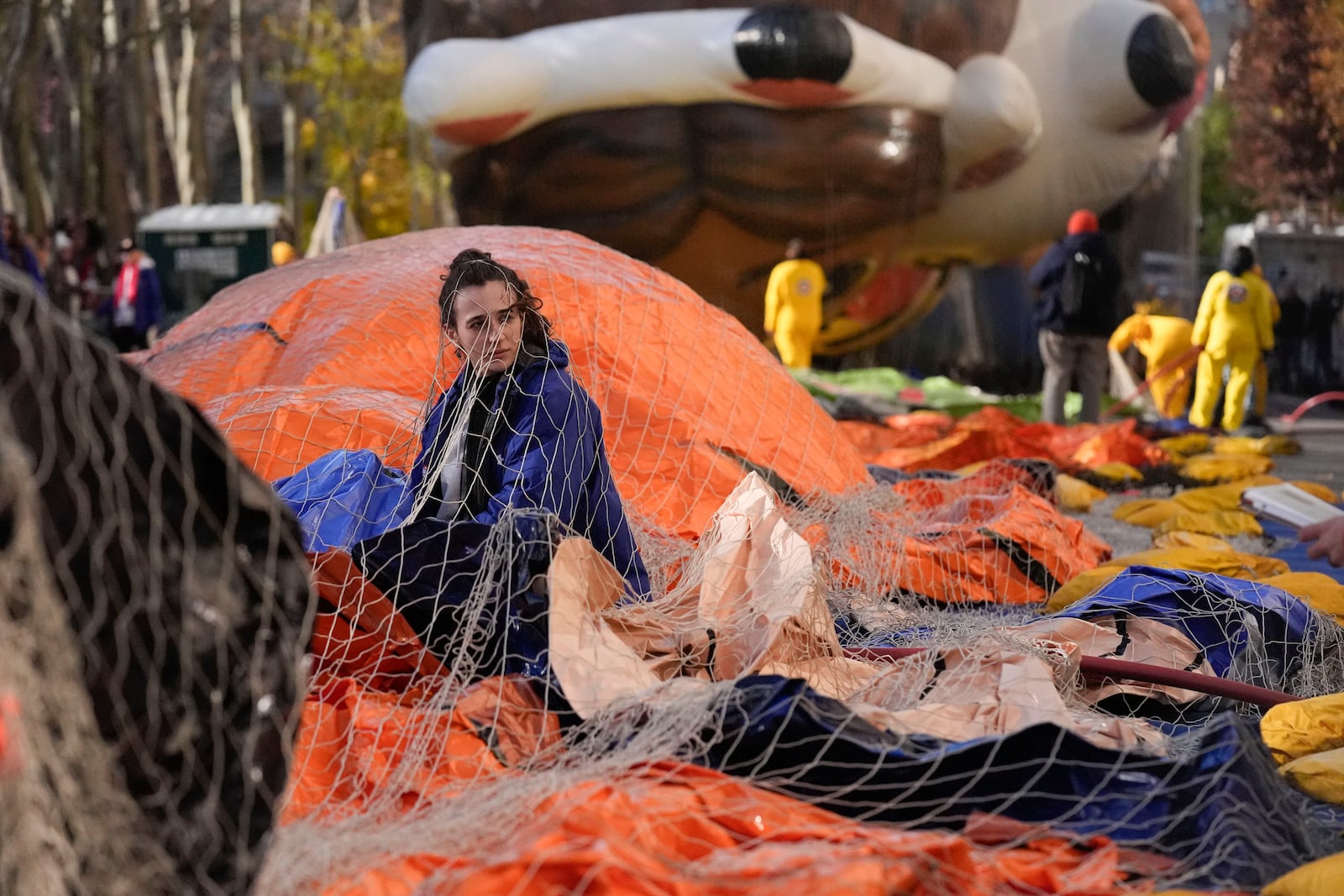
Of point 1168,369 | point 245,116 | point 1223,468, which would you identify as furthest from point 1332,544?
point 245,116

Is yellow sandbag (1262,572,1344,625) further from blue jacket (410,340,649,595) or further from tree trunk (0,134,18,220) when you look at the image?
tree trunk (0,134,18,220)

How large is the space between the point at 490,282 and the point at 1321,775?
206 centimetres

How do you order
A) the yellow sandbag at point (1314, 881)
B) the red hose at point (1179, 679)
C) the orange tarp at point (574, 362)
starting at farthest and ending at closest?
the orange tarp at point (574, 362) < the red hose at point (1179, 679) < the yellow sandbag at point (1314, 881)

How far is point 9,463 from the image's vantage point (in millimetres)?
1713

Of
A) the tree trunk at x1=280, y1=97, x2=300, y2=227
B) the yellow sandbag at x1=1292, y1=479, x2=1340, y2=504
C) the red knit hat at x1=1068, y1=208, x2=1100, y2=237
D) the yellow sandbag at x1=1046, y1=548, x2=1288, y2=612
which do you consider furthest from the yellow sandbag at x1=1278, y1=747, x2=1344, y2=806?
the tree trunk at x1=280, y1=97, x2=300, y2=227

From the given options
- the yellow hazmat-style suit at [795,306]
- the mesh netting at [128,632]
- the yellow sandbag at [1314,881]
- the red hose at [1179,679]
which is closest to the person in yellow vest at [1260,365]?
the yellow hazmat-style suit at [795,306]

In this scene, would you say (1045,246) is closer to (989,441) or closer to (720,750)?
(989,441)

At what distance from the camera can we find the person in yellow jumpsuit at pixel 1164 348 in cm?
1073

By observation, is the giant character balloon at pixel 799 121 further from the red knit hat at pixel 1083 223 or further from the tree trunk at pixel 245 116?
the tree trunk at pixel 245 116

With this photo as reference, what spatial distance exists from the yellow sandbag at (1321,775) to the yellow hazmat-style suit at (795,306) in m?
7.75

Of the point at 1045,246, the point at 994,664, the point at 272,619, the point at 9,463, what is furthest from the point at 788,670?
the point at 1045,246

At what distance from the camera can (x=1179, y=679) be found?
3.23 m

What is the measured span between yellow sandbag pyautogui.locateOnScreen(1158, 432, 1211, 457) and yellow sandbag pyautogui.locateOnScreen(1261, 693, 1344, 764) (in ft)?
17.3

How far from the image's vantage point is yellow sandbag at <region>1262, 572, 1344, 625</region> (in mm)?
4035
